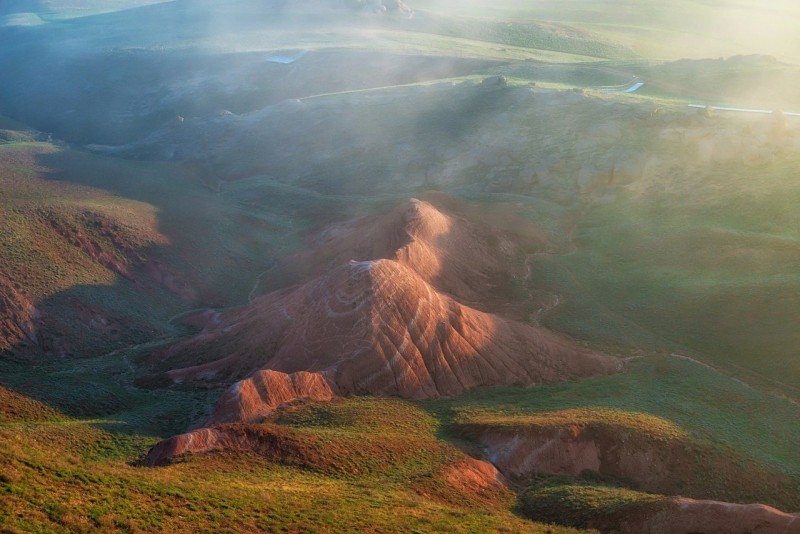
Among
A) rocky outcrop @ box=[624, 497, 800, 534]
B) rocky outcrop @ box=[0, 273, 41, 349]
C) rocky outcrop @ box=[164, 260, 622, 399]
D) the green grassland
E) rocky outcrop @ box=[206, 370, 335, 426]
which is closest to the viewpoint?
rocky outcrop @ box=[624, 497, 800, 534]

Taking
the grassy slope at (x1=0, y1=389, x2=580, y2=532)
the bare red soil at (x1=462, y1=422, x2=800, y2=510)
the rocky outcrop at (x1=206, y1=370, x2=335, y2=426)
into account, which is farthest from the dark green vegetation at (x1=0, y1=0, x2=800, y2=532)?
the rocky outcrop at (x1=206, y1=370, x2=335, y2=426)

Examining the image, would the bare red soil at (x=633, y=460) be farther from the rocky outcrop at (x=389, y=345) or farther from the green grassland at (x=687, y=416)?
the rocky outcrop at (x=389, y=345)

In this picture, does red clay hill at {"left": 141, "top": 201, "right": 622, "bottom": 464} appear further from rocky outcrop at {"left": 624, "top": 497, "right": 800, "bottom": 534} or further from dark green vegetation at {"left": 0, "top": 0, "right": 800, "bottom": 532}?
rocky outcrop at {"left": 624, "top": 497, "right": 800, "bottom": 534}

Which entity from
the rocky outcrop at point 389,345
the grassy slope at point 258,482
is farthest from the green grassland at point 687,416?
the grassy slope at point 258,482

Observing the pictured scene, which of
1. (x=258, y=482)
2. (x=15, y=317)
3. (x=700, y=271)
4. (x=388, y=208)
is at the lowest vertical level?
(x=15, y=317)

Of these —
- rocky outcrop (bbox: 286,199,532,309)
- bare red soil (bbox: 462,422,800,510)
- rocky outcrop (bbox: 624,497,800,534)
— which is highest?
rocky outcrop (bbox: 286,199,532,309)

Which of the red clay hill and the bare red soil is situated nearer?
the bare red soil

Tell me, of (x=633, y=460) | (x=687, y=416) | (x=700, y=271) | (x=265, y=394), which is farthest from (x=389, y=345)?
(x=700, y=271)

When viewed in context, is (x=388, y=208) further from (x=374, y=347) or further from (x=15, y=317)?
(x=15, y=317)
